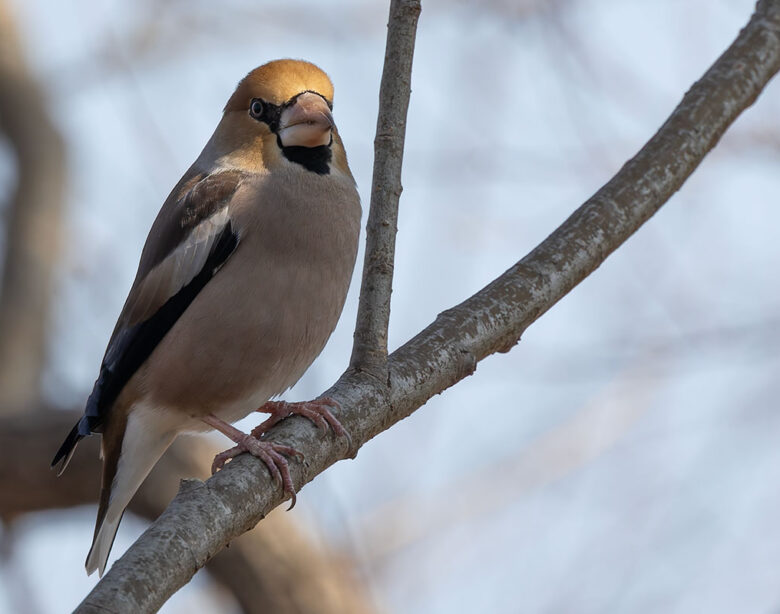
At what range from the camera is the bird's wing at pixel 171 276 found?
3709 millimetres

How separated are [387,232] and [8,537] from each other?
2.17 meters

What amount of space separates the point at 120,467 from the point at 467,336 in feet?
5.00

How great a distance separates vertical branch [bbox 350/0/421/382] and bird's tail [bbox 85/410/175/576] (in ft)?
3.71

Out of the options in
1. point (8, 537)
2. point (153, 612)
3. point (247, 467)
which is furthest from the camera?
point (8, 537)

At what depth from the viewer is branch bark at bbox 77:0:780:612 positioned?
219 cm

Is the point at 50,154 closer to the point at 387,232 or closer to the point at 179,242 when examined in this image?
the point at 179,242

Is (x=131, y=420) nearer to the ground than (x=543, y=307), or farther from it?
farther from it

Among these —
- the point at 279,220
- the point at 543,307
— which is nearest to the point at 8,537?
the point at 279,220

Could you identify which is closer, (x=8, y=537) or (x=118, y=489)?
(x=118, y=489)

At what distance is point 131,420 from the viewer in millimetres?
3816

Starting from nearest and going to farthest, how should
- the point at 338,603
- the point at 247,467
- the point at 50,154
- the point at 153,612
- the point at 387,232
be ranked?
the point at 153,612, the point at 247,467, the point at 387,232, the point at 338,603, the point at 50,154

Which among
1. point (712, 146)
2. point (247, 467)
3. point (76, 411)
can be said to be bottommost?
point (247, 467)

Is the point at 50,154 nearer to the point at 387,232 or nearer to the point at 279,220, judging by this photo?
the point at 279,220

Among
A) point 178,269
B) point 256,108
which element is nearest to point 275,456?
point 178,269
